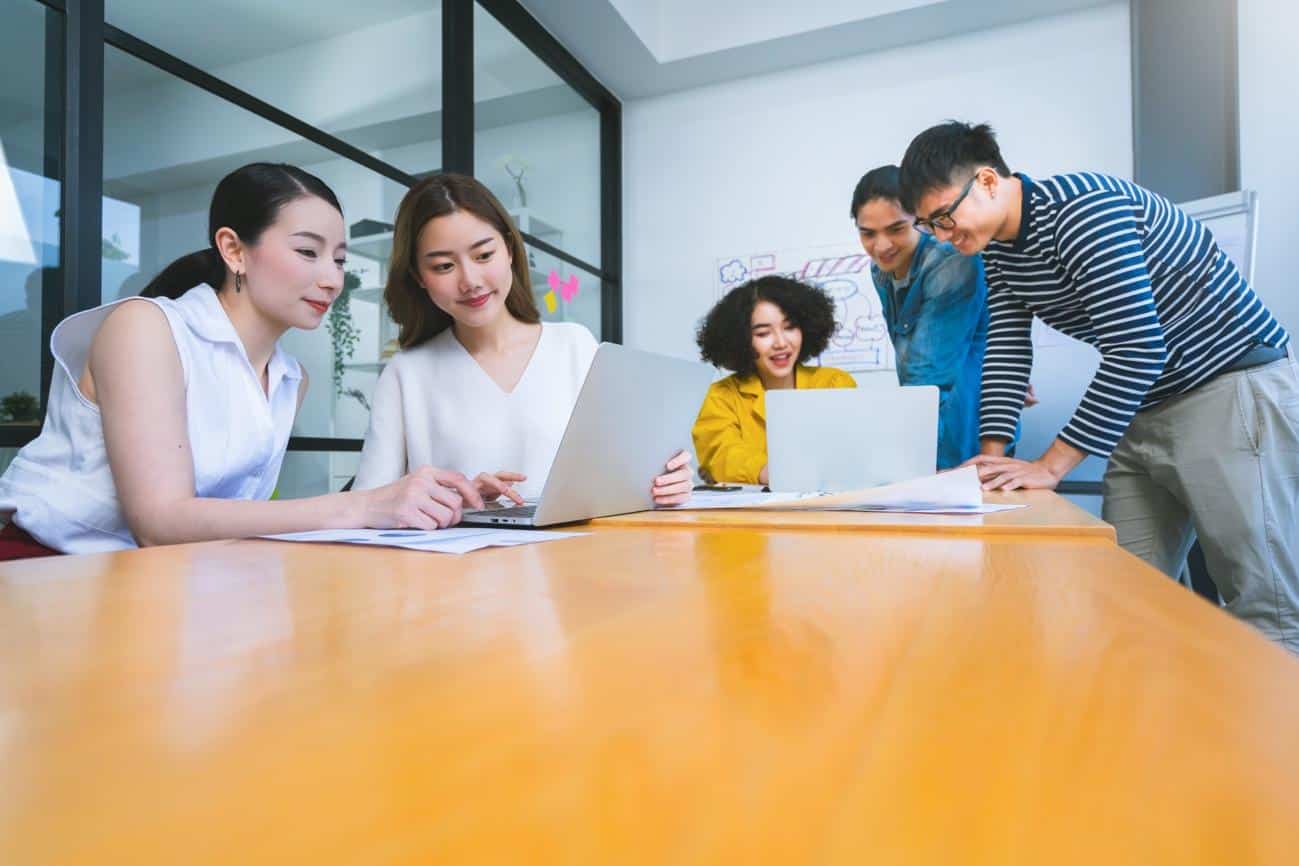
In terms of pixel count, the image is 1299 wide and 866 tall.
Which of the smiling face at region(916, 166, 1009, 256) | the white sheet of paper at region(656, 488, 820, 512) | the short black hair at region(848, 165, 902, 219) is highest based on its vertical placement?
the short black hair at region(848, 165, 902, 219)

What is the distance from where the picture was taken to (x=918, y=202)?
5.30 feet

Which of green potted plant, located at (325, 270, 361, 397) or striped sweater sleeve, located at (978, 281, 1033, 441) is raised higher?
green potted plant, located at (325, 270, 361, 397)

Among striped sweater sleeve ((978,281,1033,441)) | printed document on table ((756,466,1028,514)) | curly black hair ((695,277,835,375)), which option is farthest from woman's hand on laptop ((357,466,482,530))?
curly black hair ((695,277,835,375))

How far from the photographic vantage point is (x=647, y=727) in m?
0.24

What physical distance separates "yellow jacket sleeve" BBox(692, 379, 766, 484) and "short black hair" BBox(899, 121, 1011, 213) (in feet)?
2.68

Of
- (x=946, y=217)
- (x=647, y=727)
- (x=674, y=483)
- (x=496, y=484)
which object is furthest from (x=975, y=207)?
(x=647, y=727)

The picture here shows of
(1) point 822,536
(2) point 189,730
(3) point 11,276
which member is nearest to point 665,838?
(2) point 189,730

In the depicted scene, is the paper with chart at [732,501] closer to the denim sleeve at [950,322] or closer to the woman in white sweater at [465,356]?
the woman in white sweater at [465,356]

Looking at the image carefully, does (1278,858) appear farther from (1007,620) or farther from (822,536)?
(822,536)

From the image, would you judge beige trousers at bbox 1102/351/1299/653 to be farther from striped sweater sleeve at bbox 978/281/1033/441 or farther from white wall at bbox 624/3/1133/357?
white wall at bbox 624/3/1133/357

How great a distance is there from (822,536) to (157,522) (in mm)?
825

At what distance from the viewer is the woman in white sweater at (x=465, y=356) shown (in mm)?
1410

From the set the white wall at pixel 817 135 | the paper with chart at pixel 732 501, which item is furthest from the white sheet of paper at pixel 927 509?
the white wall at pixel 817 135

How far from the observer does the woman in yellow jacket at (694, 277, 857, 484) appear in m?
2.21
